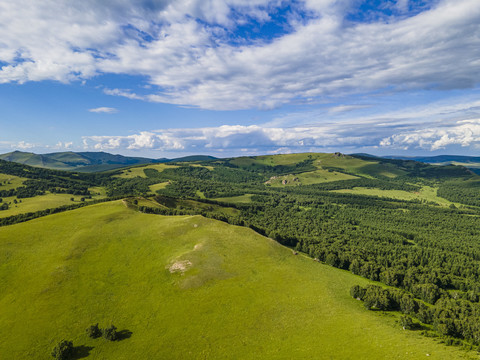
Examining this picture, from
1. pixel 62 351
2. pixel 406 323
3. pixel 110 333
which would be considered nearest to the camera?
pixel 62 351

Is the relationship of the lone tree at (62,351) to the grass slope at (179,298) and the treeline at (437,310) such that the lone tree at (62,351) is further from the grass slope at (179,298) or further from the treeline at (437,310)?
the treeline at (437,310)

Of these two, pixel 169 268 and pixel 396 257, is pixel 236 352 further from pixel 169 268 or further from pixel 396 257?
pixel 396 257

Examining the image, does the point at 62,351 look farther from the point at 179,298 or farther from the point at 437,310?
the point at 437,310

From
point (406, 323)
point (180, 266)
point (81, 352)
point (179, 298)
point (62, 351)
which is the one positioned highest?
point (180, 266)

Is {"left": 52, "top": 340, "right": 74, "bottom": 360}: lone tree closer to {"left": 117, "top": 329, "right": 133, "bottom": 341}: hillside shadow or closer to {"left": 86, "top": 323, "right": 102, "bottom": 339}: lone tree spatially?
{"left": 86, "top": 323, "right": 102, "bottom": 339}: lone tree

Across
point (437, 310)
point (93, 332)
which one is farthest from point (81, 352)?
point (437, 310)

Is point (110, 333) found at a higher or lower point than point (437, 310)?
higher

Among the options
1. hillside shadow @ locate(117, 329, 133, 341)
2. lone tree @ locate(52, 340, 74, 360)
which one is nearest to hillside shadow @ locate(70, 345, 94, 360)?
lone tree @ locate(52, 340, 74, 360)
